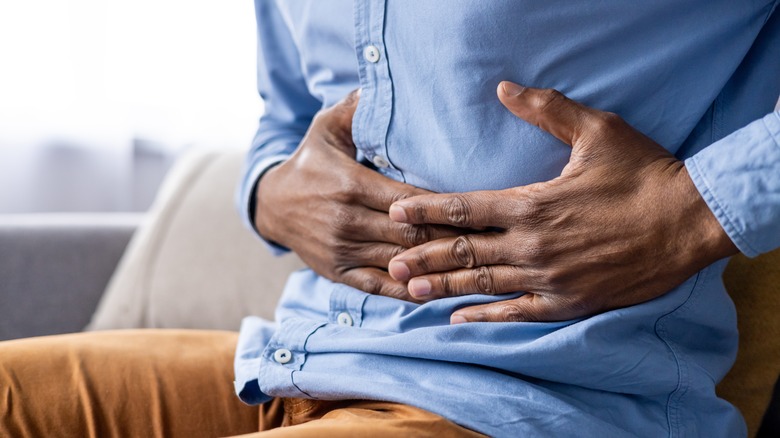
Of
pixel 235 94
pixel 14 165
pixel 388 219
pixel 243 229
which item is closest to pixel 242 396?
pixel 388 219

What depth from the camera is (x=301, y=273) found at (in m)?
0.93

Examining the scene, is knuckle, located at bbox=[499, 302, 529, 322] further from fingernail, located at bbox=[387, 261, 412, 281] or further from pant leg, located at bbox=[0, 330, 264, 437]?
pant leg, located at bbox=[0, 330, 264, 437]

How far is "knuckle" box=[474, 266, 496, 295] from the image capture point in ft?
2.33

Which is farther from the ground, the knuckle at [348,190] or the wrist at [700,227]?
the wrist at [700,227]

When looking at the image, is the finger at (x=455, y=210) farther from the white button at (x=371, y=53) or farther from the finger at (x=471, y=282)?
the white button at (x=371, y=53)

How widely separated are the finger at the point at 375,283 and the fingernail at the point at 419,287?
0.03m

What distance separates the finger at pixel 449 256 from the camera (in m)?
0.70

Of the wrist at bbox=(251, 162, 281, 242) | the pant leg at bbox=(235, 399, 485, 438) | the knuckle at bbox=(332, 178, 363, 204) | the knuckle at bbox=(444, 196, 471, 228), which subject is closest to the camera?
the pant leg at bbox=(235, 399, 485, 438)

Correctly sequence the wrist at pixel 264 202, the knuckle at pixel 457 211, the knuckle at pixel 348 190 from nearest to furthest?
the knuckle at pixel 457 211
the knuckle at pixel 348 190
the wrist at pixel 264 202

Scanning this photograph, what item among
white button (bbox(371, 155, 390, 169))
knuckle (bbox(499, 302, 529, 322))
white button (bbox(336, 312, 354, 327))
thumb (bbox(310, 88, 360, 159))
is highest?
thumb (bbox(310, 88, 360, 159))

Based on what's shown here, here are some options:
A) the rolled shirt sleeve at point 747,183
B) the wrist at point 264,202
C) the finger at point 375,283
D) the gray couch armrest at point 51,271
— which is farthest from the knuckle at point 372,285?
the gray couch armrest at point 51,271

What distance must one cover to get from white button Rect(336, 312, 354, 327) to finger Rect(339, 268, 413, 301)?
0.10ft

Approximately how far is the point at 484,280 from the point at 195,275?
82cm

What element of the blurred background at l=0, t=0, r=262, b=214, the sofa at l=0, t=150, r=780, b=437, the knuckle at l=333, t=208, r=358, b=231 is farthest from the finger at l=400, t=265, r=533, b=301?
the blurred background at l=0, t=0, r=262, b=214
